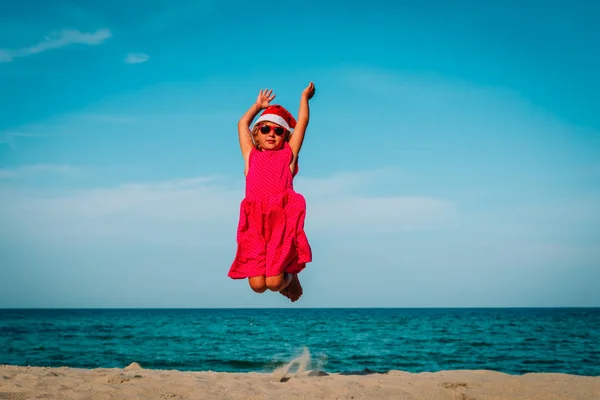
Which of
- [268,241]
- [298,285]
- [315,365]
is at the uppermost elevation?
[268,241]

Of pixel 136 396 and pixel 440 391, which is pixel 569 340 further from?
pixel 136 396

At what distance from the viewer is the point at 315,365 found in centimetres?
1777

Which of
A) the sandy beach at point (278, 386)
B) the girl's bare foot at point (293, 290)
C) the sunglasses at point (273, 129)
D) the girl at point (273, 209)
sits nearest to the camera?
the girl at point (273, 209)

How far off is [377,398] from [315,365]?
9022 mm

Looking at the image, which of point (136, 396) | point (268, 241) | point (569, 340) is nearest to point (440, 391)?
point (136, 396)

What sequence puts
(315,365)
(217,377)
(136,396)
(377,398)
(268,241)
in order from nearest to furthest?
(268,241)
(136,396)
(377,398)
(217,377)
(315,365)

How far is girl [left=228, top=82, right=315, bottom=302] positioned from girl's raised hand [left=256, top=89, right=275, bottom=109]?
12 centimetres

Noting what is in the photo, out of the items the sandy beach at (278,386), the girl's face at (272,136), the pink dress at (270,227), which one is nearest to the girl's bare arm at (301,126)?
the girl's face at (272,136)

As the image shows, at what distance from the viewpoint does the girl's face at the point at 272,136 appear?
5.51 metres

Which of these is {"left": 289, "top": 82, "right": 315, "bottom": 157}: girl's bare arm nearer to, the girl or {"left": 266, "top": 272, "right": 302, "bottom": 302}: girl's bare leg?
the girl

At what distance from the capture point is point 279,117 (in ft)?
18.1

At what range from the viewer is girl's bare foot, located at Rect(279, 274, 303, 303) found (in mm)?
5340

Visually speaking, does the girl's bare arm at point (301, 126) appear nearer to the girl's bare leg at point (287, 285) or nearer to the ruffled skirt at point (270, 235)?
the ruffled skirt at point (270, 235)

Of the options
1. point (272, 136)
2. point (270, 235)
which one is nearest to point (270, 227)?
point (270, 235)
